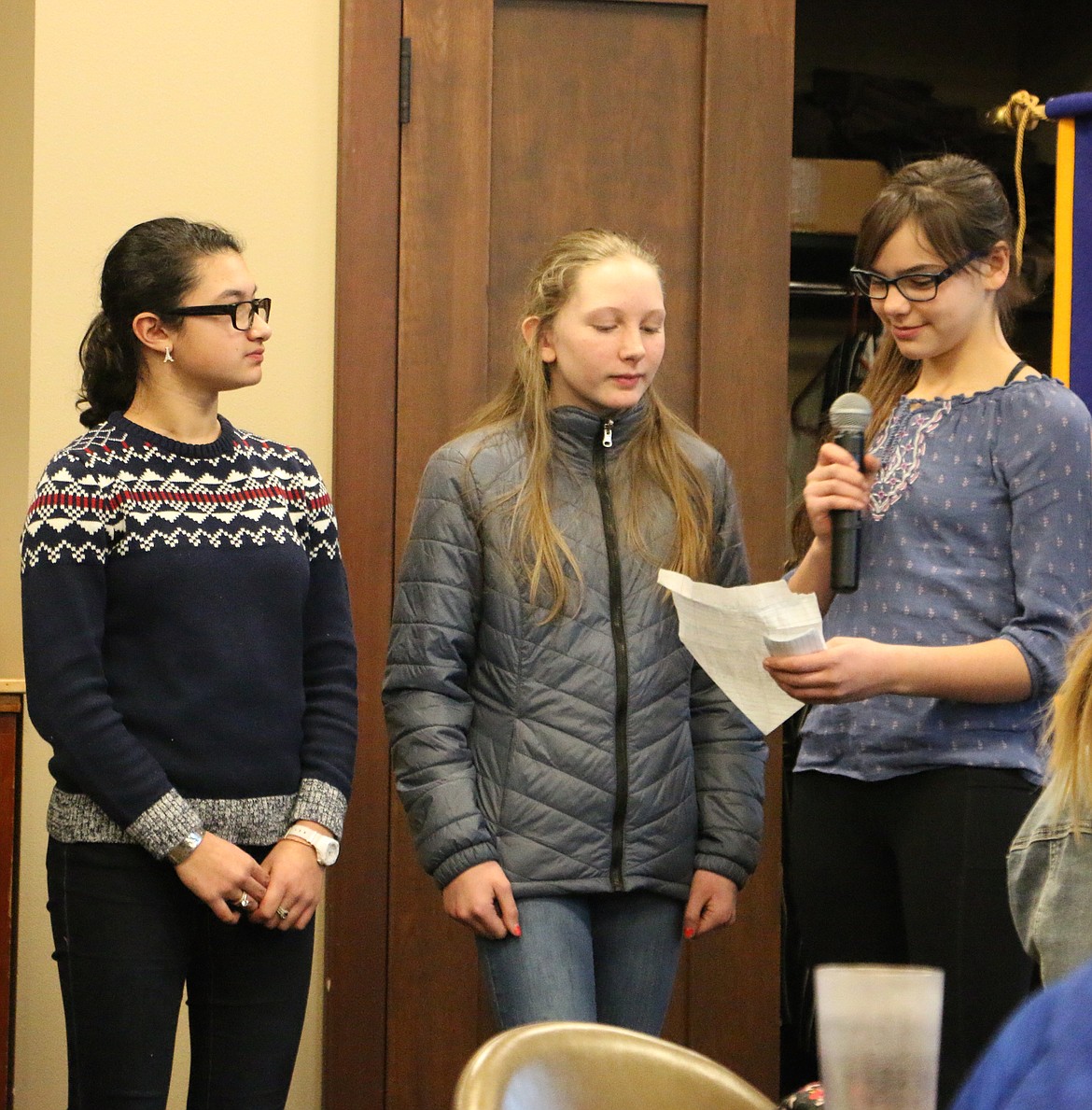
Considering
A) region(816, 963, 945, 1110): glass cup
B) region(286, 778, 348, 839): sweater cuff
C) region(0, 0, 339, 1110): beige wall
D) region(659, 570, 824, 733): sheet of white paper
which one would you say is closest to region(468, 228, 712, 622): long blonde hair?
region(659, 570, 824, 733): sheet of white paper

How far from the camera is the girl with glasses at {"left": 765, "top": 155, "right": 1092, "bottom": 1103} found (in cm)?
188

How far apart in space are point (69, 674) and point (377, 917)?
3.80 ft

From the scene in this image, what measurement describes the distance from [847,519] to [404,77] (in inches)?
59.7

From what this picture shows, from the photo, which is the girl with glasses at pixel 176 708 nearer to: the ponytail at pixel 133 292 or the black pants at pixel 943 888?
the ponytail at pixel 133 292

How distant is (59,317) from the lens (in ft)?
9.62

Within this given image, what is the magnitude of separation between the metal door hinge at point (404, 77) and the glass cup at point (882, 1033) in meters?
2.44

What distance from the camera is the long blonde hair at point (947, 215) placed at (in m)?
2.02

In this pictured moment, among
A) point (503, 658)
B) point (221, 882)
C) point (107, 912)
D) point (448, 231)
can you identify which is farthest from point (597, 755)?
point (448, 231)

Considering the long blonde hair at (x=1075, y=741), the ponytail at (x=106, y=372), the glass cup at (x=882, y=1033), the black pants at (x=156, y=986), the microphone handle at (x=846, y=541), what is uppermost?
the ponytail at (x=106, y=372)

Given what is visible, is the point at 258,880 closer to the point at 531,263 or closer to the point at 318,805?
the point at 318,805

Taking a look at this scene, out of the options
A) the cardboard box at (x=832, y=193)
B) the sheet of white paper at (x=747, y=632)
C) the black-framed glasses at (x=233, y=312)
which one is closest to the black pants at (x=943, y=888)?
the sheet of white paper at (x=747, y=632)

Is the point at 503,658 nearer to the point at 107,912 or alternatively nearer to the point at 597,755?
the point at 597,755

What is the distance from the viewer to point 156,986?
2.02 metres

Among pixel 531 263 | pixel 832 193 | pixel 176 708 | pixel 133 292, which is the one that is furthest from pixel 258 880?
pixel 832 193
